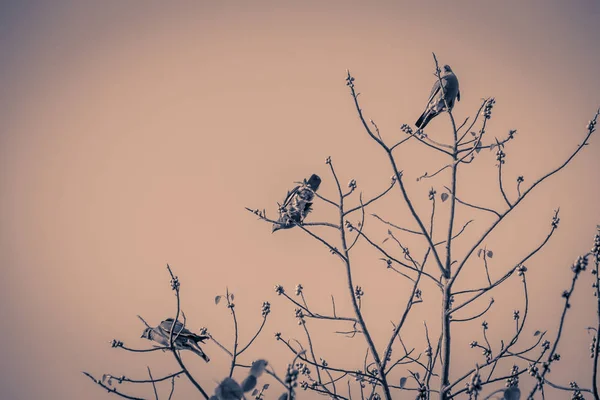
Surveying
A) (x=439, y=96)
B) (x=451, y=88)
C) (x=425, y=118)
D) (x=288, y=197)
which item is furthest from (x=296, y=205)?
(x=451, y=88)

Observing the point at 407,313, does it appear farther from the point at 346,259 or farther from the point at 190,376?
the point at 190,376

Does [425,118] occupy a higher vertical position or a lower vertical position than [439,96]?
lower

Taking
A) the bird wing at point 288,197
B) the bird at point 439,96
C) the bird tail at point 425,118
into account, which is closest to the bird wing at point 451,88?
the bird at point 439,96

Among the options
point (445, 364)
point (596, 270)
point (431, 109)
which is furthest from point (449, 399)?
point (431, 109)

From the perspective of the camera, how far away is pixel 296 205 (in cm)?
582

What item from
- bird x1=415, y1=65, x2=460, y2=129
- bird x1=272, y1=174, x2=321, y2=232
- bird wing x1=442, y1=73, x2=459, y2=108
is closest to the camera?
bird x1=272, y1=174, x2=321, y2=232

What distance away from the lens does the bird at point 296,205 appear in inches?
183

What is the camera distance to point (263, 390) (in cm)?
444

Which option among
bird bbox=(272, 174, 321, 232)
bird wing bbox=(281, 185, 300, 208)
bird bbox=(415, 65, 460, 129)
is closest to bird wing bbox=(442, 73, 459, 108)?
bird bbox=(415, 65, 460, 129)

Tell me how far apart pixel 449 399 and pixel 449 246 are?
1198 millimetres

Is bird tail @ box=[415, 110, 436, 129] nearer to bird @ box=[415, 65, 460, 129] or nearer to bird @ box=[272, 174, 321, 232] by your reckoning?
bird @ box=[415, 65, 460, 129]

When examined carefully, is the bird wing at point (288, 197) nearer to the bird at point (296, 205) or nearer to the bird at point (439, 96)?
the bird at point (296, 205)

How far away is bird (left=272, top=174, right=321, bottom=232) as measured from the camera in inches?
183

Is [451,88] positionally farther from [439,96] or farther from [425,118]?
[425,118]
